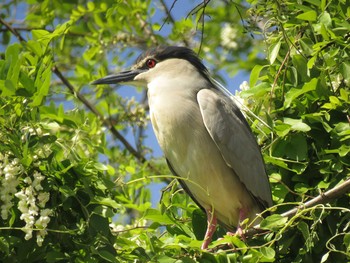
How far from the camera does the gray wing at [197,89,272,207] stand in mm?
3557

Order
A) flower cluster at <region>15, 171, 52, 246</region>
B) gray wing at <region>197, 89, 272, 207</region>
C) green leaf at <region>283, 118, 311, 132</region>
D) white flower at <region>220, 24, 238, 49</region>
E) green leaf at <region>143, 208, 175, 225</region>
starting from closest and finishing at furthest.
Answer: flower cluster at <region>15, 171, 52, 246</region> → green leaf at <region>283, 118, 311, 132</region> → green leaf at <region>143, 208, 175, 225</region> → gray wing at <region>197, 89, 272, 207</region> → white flower at <region>220, 24, 238, 49</region>

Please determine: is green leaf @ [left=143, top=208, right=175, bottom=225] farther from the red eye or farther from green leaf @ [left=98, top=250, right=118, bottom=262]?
the red eye

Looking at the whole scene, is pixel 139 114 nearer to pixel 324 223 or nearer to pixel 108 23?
pixel 108 23

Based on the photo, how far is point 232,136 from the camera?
366 centimetres

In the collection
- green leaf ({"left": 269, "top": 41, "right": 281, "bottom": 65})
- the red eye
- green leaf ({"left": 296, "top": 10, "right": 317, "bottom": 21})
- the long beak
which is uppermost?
green leaf ({"left": 296, "top": 10, "right": 317, "bottom": 21})

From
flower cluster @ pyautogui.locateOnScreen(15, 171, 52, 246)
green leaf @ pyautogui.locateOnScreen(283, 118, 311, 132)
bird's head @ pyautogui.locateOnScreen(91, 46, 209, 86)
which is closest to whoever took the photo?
flower cluster @ pyautogui.locateOnScreen(15, 171, 52, 246)

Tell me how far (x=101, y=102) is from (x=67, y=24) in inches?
78.6

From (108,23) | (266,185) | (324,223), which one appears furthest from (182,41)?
(324,223)

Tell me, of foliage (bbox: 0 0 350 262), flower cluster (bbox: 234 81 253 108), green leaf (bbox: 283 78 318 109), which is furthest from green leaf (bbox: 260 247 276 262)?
flower cluster (bbox: 234 81 253 108)

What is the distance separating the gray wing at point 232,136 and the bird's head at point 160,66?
0.36m

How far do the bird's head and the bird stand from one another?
190 mm

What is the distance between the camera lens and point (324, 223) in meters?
3.02

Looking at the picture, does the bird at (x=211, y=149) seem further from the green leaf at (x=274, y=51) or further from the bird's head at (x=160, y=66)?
the green leaf at (x=274, y=51)

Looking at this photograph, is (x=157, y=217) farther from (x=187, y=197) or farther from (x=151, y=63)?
(x=151, y=63)
